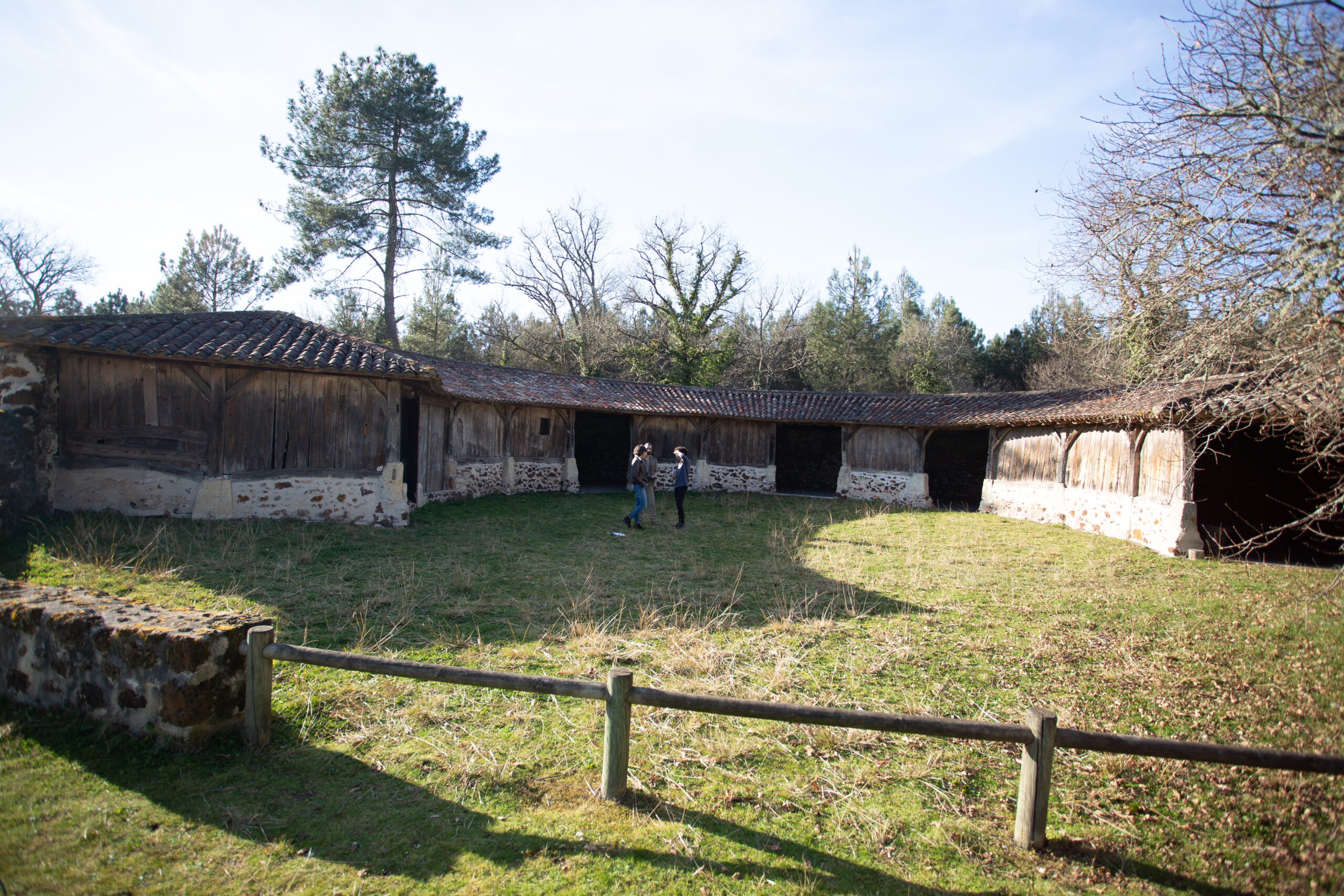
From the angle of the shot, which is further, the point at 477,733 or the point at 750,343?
the point at 750,343

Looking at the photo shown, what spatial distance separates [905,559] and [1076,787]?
687cm

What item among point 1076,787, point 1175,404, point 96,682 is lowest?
point 1076,787

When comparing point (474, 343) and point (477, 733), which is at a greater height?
point (474, 343)

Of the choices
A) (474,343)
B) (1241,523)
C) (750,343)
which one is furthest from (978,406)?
(474,343)

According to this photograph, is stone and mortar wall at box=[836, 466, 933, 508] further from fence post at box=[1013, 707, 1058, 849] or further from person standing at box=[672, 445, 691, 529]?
fence post at box=[1013, 707, 1058, 849]

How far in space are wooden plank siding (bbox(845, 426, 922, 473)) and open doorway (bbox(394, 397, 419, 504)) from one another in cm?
1314

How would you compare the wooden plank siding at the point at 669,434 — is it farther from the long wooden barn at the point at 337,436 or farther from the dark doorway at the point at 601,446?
the long wooden barn at the point at 337,436

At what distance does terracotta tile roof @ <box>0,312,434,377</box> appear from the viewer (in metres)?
9.55

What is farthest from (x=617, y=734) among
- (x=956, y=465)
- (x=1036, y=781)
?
(x=956, y=465)

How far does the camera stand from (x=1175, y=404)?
1077 cm

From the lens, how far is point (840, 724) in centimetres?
341

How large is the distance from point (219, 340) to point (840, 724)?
11.7m

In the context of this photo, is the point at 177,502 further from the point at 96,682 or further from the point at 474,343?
the point at 474,343

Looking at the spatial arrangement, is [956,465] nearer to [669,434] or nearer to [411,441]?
[669,434]
